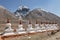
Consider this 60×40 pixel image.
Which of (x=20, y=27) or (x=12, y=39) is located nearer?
(x=12, y=39)

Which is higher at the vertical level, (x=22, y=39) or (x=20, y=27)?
(x=20, y=27)

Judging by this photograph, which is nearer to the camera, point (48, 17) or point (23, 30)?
point (23, 30)

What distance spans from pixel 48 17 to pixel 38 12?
16.4 feet

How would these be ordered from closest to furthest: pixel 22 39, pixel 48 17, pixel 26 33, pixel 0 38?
pixel 0 38
pixel 22 39
pixel 26 33
pixel 48 17

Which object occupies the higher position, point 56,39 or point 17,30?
point 17,30

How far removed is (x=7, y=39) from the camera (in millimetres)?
8750

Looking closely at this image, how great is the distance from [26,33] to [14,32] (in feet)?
4.38

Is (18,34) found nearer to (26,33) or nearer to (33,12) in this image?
(26,33)

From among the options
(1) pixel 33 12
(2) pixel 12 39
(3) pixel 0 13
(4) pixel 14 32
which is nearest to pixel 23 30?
(4) pixel 14 32

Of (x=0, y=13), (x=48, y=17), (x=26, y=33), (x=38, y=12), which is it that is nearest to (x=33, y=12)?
(x=38, y=12)

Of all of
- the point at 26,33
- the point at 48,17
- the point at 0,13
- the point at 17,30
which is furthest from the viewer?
the point at 48,17

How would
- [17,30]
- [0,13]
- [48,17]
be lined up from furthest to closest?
[48,17], [0,13], [17,30]

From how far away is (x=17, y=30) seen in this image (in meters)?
10.1

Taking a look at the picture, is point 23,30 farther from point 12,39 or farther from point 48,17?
Result: point 48,17
